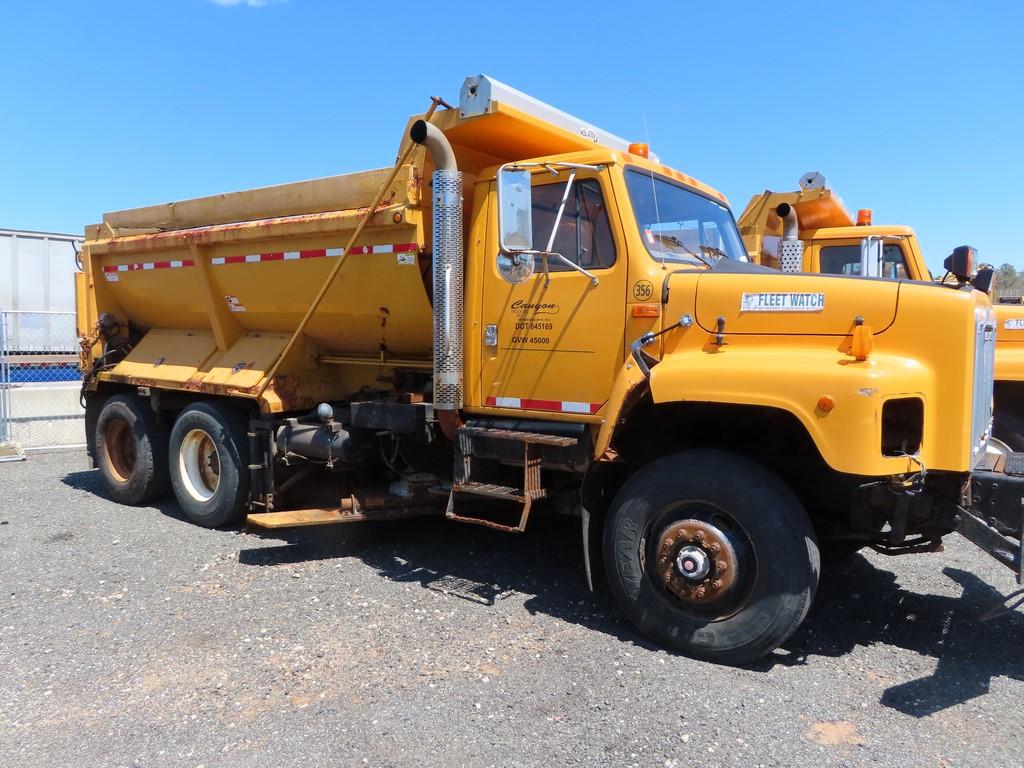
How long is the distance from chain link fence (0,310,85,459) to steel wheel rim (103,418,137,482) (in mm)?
3402

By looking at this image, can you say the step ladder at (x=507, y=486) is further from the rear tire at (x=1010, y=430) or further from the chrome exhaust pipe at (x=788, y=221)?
the rear tire at (x=1010, y=430)

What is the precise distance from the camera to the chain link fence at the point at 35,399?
411 inches

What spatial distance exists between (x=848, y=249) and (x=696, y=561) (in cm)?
483

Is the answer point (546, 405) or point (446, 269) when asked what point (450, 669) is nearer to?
point (546, 405)

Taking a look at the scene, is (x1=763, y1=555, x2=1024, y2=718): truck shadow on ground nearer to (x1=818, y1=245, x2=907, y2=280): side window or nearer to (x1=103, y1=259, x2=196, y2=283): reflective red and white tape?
(x1=818, y1=245, x2=907, y2=280): side window

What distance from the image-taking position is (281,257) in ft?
19.4

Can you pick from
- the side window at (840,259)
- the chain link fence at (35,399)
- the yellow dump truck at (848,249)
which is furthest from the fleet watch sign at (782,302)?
the chain link fence at (35,399)

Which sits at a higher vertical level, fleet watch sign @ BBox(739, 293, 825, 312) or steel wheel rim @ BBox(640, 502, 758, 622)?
fleet watch sign @ BBox(739, 293, 825, 312)

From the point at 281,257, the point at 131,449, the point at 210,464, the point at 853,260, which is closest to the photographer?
the point at 281,257

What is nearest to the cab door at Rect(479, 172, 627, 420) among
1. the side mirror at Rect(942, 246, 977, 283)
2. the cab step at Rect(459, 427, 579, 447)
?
the cab step at Rect(459, 427, 579, 447)

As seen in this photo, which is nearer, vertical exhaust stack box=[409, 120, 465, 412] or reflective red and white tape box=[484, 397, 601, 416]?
reflective red and white tape box=[484, 397, 601, 416]

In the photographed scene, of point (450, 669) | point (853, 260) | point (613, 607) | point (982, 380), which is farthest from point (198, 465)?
point (853, 260)

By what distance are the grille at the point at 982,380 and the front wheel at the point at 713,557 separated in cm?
97

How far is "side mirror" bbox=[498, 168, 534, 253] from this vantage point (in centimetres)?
412
